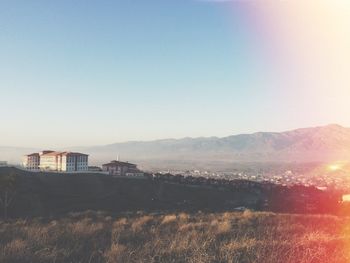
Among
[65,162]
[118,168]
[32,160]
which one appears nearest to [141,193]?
[65,162]

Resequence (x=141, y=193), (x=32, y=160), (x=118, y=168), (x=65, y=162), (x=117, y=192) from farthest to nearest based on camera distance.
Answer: (x=32, y=160)
(x=118, y=168)
(x=65, y=162)
(x=141, y=193)
(x=117, y=192)

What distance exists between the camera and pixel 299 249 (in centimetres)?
827

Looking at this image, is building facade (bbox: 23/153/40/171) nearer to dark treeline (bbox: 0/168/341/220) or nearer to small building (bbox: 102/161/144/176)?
small building (bbox: 102/161/144/176)

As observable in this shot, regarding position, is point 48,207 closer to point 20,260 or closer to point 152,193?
point 152,193

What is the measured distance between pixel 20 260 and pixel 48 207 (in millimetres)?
45409

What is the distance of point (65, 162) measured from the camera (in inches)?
4008

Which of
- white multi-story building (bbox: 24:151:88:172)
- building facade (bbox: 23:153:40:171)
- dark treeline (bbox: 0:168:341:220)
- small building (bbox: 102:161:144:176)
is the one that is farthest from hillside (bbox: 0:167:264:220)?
building facade (bbox: 23:153:40:171)

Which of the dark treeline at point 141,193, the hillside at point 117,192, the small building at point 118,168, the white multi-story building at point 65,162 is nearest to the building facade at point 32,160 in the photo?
the white multi-story building at point 65,162

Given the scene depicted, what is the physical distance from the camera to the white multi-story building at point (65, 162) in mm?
101875

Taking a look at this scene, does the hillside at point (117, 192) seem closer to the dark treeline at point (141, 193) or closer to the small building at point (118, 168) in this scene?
the dark treeline at point (141, 193)

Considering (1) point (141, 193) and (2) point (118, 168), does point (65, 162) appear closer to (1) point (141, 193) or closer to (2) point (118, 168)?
(2) point (118, 168)

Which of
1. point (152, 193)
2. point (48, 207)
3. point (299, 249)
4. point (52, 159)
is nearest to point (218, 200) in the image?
point (152, 193)

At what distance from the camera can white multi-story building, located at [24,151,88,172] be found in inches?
4011

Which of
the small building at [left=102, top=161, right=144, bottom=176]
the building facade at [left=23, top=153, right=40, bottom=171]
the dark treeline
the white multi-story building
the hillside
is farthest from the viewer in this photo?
the building facade at [left=23, top=153, right=40, bottom=171]
